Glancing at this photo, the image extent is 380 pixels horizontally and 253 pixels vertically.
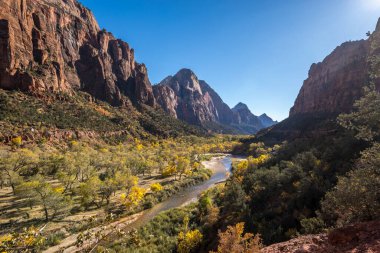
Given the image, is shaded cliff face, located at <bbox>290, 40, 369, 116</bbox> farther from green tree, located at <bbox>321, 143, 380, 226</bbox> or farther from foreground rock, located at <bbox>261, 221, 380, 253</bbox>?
foreground rock, located at <bbox>261, 221, 380, 253</bbox>

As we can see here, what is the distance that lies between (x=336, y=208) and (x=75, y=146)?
3046 inches

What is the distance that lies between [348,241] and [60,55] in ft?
502

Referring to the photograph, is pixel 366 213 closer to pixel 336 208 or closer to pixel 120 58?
pixel 336 208

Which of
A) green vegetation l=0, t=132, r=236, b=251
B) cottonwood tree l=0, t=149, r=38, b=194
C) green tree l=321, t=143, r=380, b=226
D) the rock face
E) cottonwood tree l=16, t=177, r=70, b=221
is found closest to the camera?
green tree l=321, t=143, r=380, b=226

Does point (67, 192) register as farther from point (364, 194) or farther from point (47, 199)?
point (364, 194)

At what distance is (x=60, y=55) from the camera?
420 feet

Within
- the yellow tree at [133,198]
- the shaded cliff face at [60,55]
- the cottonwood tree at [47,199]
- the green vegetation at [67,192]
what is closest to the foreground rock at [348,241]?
the green vegetation at [67,192]

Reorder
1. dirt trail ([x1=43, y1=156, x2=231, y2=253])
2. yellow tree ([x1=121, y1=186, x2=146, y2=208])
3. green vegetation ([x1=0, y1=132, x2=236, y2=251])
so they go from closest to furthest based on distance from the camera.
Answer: dirt trail ([x1=43, y1=156, x2=231, y2=253])
green vegetation ([x1=0, y1=132, x2=236, y2=251])
yellow tree ([x1=121, y1=186, x2=146, y2=208])

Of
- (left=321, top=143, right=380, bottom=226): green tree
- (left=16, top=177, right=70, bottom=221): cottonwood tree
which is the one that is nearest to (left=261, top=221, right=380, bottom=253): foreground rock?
(left=321, top=143, right=380, bottom=226): green tree

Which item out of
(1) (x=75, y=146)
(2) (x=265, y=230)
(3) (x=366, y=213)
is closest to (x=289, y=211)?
(2) (x=265, y=230)

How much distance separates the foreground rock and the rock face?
11009 centimetres

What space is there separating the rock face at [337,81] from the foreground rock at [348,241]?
110 m

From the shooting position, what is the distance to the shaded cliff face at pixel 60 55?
3610 inches

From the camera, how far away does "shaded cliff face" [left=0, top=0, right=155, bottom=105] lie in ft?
301
